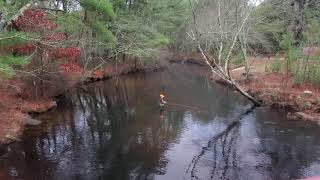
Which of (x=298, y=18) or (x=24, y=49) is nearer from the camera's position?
(x=24, y=49)

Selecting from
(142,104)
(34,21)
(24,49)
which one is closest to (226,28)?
(142,104)

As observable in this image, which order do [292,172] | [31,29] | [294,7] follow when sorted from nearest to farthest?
[292,172], [31,29], [294,7]

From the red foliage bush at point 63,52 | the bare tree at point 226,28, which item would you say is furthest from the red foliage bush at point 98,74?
the red foliage bush at point 63,52

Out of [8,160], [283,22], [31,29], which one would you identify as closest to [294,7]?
[283,22]

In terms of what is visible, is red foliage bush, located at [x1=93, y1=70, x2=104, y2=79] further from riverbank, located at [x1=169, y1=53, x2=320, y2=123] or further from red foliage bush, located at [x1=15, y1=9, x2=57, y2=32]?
red foliage bush, located at [x1=15, y1=9, x2=57, y2=32]

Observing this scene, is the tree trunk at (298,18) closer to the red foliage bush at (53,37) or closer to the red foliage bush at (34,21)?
the red foliage bush at (53,37)

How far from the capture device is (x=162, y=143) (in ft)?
68.4

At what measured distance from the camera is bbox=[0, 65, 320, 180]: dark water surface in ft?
55.9

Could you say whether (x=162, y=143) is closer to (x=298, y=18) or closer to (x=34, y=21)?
(x=34, y=21)

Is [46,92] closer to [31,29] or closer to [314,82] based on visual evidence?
[31,29]

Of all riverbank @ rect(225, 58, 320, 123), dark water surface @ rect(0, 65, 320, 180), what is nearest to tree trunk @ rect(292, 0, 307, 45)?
riverbank @ rect(225, 58, 320, 123)

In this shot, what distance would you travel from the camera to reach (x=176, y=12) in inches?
2269

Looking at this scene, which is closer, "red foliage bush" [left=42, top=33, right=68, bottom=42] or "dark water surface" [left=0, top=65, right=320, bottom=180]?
"dark water surface" [left=0, top=65, right=320, bottom=180]

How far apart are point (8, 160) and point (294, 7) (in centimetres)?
3626
